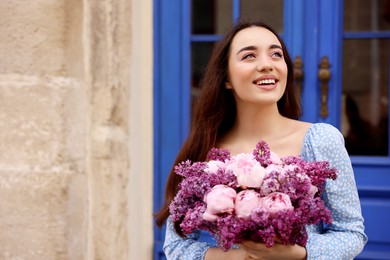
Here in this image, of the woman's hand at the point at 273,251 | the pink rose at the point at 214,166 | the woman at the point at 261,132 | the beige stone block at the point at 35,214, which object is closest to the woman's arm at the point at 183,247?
the woman at the point at 261,132

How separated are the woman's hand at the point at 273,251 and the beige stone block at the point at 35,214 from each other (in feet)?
3.82

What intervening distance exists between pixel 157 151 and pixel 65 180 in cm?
66

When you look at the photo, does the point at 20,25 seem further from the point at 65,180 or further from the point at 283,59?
the point at 283,59

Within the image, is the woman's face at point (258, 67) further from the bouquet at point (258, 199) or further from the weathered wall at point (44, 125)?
the weathered wall at point (44, 125)

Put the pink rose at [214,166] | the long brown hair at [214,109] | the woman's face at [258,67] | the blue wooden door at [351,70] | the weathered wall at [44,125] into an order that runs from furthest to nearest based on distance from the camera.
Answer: the blue wooden door at [351,70], the weathered wall at [44,125], the long brown hair at [214,109], the woman's face at [258,67], the pink rose at [214,166]

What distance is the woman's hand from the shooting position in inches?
57.8

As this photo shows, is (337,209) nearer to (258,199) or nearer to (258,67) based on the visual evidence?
(258,199)

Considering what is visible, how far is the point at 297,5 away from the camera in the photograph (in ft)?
9.54

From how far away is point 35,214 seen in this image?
2529 millimetres

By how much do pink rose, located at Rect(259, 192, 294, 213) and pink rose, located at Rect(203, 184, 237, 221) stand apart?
72 millimetres

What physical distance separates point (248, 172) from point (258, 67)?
1.36ft

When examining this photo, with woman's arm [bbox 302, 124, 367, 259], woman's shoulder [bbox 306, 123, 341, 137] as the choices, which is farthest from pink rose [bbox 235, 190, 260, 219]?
woman's shoulder [bbox 306, 123, 341, 137]

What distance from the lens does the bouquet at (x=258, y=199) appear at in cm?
140

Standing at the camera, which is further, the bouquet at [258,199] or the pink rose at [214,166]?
the pink rose at [214,166]
